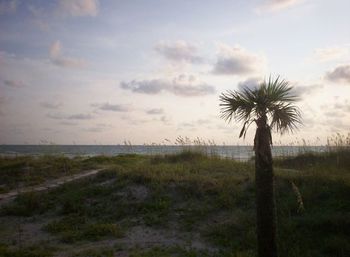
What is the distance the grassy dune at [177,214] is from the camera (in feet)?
30.8

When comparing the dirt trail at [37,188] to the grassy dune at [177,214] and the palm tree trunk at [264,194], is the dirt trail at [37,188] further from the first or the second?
the palm tree trunk at [264,194]

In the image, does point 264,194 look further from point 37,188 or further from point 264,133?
point 37,188

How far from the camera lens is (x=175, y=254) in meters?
9.05

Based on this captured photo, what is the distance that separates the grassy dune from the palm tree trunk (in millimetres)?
1331

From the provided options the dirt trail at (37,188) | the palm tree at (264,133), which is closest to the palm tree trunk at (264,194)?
the palm tree at (264,133)

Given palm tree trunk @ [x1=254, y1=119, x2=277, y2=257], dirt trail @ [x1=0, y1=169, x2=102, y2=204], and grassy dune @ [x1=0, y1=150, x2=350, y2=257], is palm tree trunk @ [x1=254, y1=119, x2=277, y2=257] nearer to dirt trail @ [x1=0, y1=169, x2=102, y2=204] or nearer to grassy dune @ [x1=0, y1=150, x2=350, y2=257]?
grassy dune @ [x1=0, y1=150, x2=350, y2=257]

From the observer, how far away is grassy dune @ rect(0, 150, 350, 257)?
938 cm

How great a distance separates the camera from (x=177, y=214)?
11883mm

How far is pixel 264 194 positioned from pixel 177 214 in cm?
570

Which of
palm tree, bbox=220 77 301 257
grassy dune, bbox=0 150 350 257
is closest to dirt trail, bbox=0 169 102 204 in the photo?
A: grassy dune, bbox=0 150 350 257

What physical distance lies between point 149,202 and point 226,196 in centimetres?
241

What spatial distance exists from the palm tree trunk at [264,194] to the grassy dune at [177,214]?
4.37 feet

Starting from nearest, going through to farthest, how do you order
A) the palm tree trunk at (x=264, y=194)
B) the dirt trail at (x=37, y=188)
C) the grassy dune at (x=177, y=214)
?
the palm tree trunk at (x=264, y=194), the grassy dune at (x=177, y=214), the dirt trail at (x=37, y=188)

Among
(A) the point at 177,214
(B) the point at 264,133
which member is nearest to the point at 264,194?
(B) the point at 264,133
